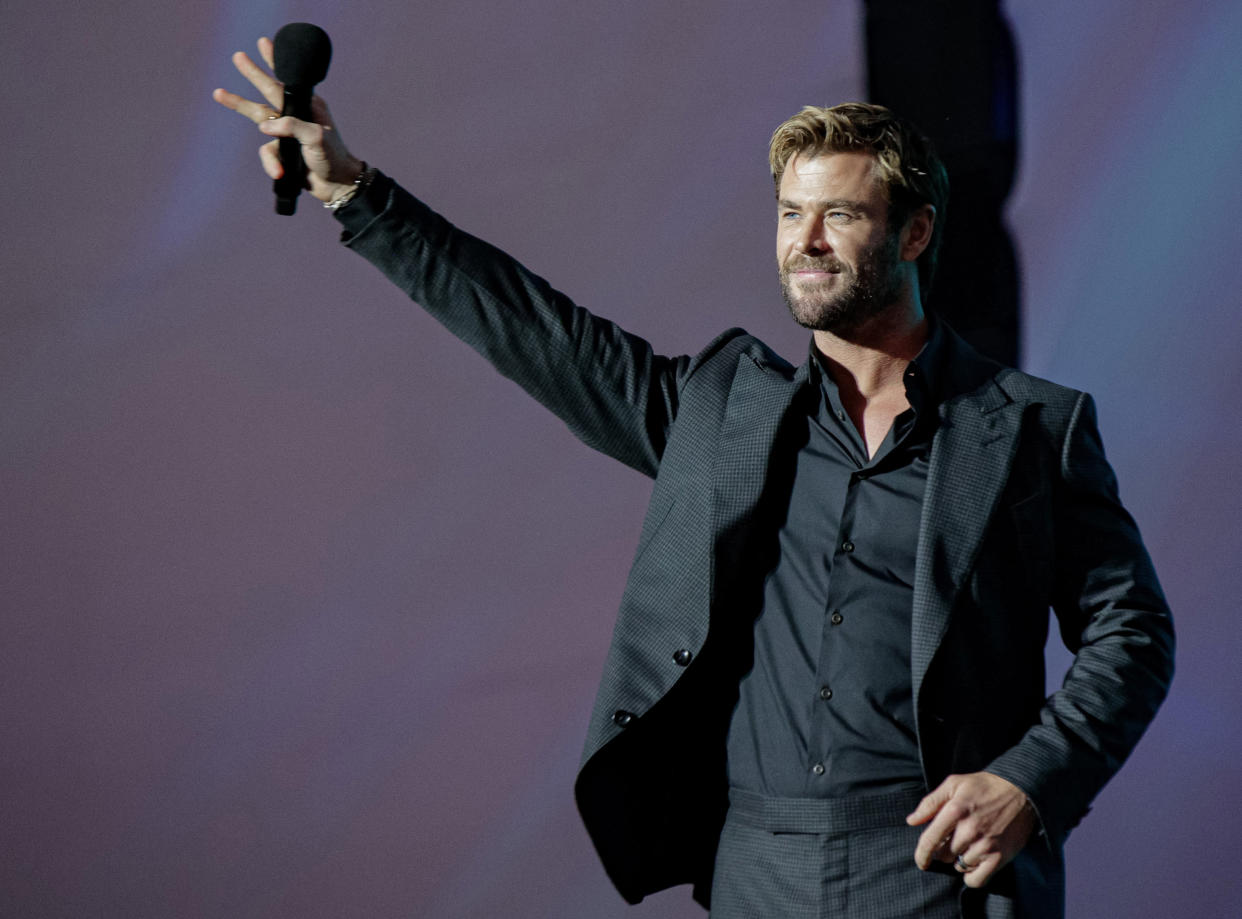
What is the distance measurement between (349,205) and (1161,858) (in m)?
1.67

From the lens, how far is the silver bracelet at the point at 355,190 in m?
1.66

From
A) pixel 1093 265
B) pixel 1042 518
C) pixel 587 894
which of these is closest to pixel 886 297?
pixel 1042 518

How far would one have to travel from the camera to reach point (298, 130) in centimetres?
158

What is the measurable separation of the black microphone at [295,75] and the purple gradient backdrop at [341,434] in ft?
3.00

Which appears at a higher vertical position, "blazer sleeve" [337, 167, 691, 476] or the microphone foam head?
the microphone foam head

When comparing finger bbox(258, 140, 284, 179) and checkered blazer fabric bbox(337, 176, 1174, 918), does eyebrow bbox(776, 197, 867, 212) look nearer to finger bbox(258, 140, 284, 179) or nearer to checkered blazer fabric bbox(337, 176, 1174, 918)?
checkered blazer fabric bbox(337, 176, 1174, 918)

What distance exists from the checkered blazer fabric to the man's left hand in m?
0.05

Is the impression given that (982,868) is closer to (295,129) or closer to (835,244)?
(835,244)

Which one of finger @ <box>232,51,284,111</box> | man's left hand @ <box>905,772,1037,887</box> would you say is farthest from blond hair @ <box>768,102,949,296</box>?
man's left hand @ <box>905,772,1037,887</box>

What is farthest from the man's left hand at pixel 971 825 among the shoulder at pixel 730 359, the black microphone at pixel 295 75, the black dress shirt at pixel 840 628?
the black microphone at pixel 295 75

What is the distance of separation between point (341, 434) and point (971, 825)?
144cm

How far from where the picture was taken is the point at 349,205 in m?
1.66

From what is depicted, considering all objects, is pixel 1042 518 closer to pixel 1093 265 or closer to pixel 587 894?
pixel 1093 265

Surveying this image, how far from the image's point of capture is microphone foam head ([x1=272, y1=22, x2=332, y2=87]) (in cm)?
152
